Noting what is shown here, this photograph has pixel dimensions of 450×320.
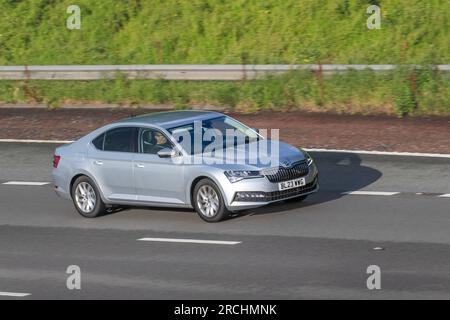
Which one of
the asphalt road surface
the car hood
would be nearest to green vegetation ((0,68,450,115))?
the asphalt road surface

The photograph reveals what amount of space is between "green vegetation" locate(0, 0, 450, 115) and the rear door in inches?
342

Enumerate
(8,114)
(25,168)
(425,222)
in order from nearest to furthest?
(425,222), (25,168), (8,114)

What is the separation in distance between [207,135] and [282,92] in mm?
9502

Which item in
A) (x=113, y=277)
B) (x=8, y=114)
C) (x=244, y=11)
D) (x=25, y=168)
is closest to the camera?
(x=113, y=277)

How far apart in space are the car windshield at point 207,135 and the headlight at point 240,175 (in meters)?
0.81

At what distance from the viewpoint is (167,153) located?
1547 centimetres

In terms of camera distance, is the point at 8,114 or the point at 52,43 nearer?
the point at 8,114

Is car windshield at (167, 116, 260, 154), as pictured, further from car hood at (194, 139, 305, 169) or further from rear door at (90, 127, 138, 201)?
rear door at (90, 127, 138, 201)

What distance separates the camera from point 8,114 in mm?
26875

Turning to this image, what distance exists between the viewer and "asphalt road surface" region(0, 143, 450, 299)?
11.7m

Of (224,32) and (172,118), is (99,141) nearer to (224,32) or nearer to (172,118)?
(172,118)

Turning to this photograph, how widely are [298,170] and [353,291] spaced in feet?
14.0
